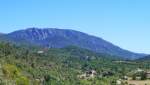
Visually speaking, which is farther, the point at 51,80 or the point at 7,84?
the point at 51,80

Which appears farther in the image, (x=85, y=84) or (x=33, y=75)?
(x=85, y=84)

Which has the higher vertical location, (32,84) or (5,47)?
(5,47)

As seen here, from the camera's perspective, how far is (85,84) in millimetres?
134125

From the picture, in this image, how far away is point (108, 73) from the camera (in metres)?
194

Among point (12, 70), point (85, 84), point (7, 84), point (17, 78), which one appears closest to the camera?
point (7, 84)

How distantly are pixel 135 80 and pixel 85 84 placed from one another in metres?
38.2

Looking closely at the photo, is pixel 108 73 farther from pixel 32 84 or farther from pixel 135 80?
pixel 32 84

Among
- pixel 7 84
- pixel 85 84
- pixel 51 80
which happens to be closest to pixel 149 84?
pixel 85 84

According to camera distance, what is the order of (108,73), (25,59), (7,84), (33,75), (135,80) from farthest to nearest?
(108,73) → (135,80) → (25,59) → (33,75) → (7,84)

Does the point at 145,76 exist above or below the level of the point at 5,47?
below

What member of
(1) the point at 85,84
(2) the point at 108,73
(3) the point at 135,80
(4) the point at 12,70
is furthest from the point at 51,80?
(2) the point at 108,73

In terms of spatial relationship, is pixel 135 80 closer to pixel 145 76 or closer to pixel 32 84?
pixel 145 76

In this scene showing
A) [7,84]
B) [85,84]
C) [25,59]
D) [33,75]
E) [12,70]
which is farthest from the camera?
[25,59]

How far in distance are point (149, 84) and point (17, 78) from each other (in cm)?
7176
